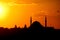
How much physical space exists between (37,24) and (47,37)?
91.9ft

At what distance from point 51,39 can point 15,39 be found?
822 cm

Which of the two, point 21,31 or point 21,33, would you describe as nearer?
point 21,33

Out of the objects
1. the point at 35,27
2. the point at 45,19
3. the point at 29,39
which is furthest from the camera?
the point at 45,19

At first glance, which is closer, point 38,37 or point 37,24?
point 38,37

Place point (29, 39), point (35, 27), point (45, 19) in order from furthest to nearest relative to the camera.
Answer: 1. point (45, 19)
2. point (35, 27)
3. point (29, 39)

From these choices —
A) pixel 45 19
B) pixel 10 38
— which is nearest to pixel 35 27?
pixel 45 19

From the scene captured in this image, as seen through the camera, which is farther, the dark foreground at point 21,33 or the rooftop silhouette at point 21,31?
the rooftop silhouette at point 21,31

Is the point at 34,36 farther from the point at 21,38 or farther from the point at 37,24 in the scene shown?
the point at 37,24

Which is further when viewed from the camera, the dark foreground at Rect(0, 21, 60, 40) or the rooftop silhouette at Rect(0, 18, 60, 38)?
the rooftop silhouette at Rect(0, 18, 60, 38)

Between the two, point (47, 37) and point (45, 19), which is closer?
point (47, 37)

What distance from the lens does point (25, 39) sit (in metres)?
54.2

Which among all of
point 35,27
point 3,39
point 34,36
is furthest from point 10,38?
point 35,27

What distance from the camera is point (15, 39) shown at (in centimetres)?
5500

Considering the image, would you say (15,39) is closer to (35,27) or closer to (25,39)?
(25,39)
